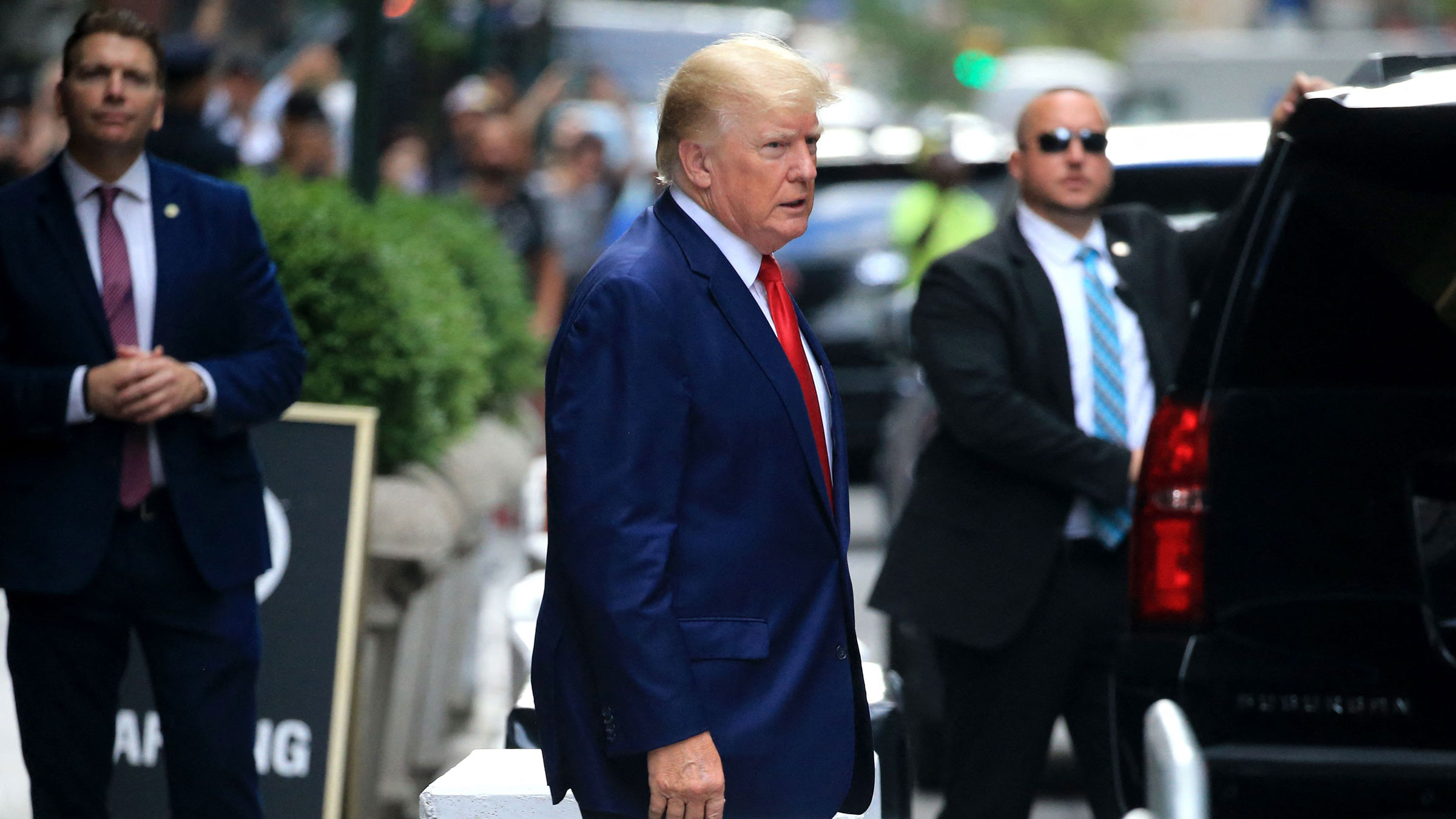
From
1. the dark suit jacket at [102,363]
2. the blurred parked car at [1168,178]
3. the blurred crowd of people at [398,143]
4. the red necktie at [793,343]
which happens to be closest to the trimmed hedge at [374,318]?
the blurred crowd of people at [398,143]

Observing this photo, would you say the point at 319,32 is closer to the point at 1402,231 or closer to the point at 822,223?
the point at 822,223

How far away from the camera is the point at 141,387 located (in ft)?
13.8

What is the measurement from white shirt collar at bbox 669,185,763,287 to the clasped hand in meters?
1.50

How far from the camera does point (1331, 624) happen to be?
11.1 feet

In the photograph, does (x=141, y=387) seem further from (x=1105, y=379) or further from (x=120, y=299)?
(x=1105, y=379)

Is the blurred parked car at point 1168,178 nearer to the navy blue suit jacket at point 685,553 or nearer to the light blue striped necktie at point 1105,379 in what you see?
the light blue striped necktie at point 1105,379

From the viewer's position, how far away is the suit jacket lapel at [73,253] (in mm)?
4293

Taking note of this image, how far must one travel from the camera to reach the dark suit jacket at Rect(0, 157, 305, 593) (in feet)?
13.8

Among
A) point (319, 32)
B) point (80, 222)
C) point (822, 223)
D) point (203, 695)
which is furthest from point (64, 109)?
point (319, 32)

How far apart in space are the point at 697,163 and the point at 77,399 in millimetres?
1666

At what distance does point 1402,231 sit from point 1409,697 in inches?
30.6

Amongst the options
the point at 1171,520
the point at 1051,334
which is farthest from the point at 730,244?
the point at 1051,334

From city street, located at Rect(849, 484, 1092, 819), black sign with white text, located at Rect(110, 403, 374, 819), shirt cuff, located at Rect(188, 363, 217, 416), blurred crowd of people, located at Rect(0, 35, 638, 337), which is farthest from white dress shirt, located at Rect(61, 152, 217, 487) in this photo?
blurred crowd of people, located at Rect(0, 35, 638, 337)

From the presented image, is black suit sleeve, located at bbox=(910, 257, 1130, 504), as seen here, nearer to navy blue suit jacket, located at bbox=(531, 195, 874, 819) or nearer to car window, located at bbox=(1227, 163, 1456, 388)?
car window, located at bbox=(1227, 163, 1456, 388)
